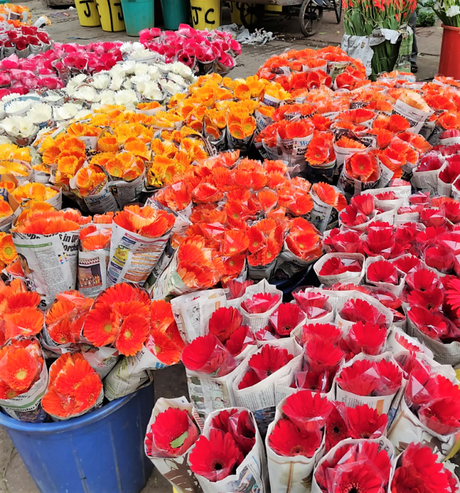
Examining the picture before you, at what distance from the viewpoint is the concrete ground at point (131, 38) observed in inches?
67.4

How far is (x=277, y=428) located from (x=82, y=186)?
129 centimetres

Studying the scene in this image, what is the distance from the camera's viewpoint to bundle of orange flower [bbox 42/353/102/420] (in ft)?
3.57

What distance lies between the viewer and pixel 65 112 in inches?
100

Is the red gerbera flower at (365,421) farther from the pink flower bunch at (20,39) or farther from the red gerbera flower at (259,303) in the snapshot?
the pink flower bunch at (20,39)

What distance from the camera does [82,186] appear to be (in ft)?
5.60

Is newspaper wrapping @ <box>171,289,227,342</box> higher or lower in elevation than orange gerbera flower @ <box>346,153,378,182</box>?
lower

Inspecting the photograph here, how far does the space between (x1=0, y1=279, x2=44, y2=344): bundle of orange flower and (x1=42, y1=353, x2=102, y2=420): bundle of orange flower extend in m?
0.12

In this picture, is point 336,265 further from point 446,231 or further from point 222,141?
point 222,141

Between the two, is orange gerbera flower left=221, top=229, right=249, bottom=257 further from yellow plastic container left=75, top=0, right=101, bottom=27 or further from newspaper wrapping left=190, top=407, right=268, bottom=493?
yellow plastic container left=75, top=0, right=101, bottom=27

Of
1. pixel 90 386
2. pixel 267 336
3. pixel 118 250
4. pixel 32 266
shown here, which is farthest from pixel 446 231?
pixel 32 266

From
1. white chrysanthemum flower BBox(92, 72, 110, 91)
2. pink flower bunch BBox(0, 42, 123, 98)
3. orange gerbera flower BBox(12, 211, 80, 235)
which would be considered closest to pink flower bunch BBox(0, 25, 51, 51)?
pink flower bunch BBox(0, 42, 123, 98)

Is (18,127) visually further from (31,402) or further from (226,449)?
(226,449)

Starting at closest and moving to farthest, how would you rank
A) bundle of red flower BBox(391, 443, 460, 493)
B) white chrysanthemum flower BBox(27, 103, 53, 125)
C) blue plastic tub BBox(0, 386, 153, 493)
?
bundle of red flower BBox(391, 443, 460, 493) → blue plastic tub BBox(0, 386, 153, 493) → white chrysanthemum flower BBox(27, 103, 53, 125)

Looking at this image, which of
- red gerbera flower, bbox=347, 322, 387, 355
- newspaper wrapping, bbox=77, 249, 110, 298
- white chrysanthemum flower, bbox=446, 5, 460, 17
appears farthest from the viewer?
white chrysanthemum flower, bbox=446, 5, 460, 17
